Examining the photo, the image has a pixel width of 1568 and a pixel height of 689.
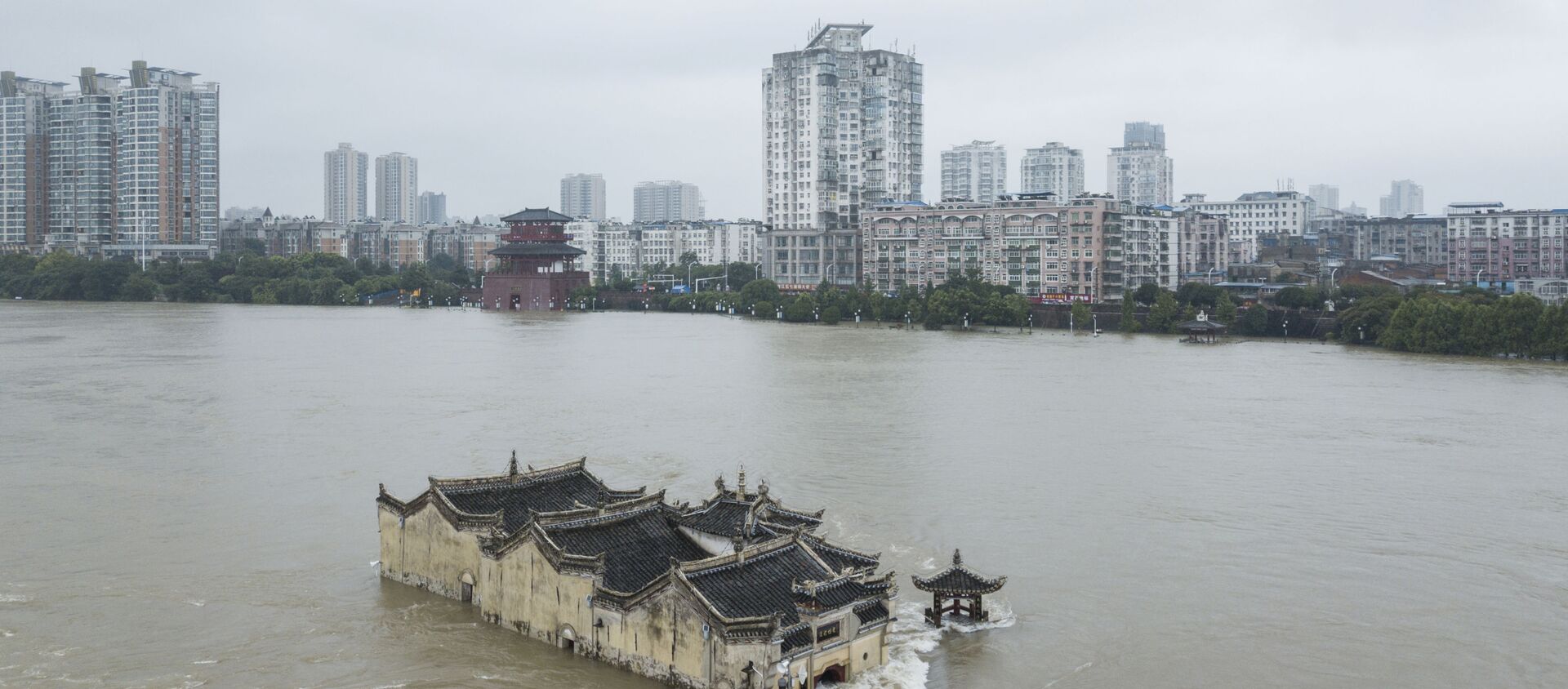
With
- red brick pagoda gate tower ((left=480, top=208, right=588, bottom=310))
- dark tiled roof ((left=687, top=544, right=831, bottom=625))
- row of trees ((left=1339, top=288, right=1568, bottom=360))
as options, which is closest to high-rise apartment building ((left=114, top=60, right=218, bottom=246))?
red brick pagoda gate tower ((left=480, top=208, right=588, bottom=310))

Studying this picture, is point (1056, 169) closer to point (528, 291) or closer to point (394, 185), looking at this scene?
point (528, 291)

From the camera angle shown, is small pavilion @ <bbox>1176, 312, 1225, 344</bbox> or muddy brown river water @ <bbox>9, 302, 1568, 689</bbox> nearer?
muddy brown river water @ <bbox>9, 302, 1568, 689</bbox>

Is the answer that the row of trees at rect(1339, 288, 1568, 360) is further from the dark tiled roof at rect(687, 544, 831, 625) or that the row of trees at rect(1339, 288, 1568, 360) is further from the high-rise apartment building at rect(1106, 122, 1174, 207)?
the high-rise apartment building at rect(1106, 122, 1174, 207)

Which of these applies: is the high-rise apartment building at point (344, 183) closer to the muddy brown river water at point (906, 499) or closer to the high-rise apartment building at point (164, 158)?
the high-rise apartment building at point (164, 158)

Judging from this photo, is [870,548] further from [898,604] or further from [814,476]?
[814,476]

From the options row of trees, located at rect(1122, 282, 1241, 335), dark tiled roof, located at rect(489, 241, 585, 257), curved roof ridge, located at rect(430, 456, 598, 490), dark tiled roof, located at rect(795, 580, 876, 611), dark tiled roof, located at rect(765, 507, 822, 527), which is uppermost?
dark tiled roof, located at rect(489, 241, 585, 257)

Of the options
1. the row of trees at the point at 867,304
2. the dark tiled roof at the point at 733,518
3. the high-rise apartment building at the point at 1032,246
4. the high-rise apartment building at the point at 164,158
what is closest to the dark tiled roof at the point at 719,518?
the dark tiled roof at the point at 733,518
